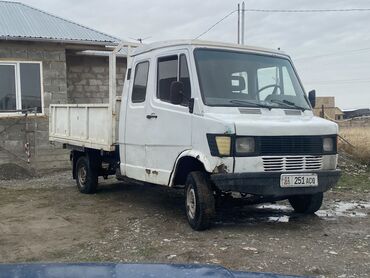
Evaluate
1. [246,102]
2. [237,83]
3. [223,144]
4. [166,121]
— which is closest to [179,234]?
[223,144]

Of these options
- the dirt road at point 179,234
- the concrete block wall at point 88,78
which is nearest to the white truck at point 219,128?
the dirt road at point 179,234

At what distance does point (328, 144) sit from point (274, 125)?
0.93 metres

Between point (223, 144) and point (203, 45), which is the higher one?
point (203, 45)

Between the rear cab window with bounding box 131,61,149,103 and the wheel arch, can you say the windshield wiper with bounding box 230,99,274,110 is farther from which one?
the rear cab window with bounding box 131,61,149,103

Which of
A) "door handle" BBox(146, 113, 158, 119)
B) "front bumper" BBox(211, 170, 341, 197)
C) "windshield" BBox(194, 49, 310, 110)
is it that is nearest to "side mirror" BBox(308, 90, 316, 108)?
"windshield" BBox(194, 49, 310, 110)

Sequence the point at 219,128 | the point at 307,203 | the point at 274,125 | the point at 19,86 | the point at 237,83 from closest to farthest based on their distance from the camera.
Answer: the point at 219,128 < the point at 274,125 < the point at 237,83 < the point at 307,203 < the point at 19,86

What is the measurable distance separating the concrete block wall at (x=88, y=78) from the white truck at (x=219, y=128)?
6.18 metres

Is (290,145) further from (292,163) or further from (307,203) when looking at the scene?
(307,203)

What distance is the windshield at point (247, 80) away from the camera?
6.67 m

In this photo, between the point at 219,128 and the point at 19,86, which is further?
the point at 19,86

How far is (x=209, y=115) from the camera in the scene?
20.8ft

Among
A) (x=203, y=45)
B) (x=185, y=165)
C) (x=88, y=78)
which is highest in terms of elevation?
(x=203, y=45)

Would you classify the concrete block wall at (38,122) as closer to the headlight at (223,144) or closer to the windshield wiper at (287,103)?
the windshield wiper at (287,103)

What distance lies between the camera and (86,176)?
9.84 meters
